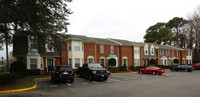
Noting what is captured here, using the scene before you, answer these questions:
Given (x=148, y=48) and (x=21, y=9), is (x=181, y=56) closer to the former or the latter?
(x=148, y=48)

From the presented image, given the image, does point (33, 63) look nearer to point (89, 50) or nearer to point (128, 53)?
point (89, 50)

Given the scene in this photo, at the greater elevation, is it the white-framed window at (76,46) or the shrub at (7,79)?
the white-framed window at (76,46)

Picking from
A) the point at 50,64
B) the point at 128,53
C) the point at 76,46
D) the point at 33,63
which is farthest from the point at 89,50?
the point at 128,53

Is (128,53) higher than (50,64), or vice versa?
(128,53)

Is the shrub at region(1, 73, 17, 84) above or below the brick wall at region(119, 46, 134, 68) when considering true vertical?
below

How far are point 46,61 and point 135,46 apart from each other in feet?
64.1

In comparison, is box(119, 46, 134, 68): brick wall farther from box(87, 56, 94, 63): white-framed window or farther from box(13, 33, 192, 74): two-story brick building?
box(87, 56, 94, 63): white-framed window

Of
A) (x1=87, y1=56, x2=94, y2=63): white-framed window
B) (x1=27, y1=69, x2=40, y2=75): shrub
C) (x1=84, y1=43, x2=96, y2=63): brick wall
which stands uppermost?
(x1=84, y1=43, x2=96, y2=63): brick wall

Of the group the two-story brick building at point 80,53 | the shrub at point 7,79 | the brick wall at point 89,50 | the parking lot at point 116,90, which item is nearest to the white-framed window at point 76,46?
the two-story brick building at point 80,53

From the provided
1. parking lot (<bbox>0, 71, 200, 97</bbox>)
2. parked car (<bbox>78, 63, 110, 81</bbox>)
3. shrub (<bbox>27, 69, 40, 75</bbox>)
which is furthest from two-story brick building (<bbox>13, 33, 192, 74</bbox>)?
parking lot (<bbox>0, 71, 200, 97</bbox>)

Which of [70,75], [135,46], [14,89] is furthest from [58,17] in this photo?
[135,46]

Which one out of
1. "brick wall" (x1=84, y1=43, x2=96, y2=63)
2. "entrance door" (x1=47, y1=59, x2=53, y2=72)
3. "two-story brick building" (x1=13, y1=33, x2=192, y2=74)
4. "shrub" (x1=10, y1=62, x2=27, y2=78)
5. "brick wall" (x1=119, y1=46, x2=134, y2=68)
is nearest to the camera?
"shrub" (x1=10, y1=62, x2=27, y2=78)

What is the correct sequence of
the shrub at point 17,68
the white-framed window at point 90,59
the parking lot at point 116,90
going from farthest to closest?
the white-framed window at point 90,59 < the shrub at point 17,68 < the parking lot at point 116,90

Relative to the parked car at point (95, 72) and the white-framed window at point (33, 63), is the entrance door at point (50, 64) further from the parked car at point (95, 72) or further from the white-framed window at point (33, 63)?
the parked car at point (95, 72)
